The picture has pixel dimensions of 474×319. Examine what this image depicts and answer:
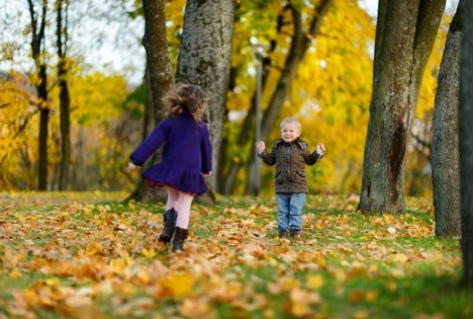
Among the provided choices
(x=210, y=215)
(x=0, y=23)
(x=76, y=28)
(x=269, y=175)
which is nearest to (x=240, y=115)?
(x=269, y=175)

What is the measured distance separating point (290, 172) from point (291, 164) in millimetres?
106

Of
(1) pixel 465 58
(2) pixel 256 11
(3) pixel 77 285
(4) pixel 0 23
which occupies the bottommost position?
(3) pixel 77 285

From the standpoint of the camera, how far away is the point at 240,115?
122 feet

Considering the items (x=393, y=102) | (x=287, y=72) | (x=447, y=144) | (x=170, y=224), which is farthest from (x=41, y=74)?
(x=170, y=224)

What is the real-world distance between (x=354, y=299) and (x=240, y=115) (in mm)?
32095

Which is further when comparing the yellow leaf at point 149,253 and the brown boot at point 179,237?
the brown boot at point 179,237

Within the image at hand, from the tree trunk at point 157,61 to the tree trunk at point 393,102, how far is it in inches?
167

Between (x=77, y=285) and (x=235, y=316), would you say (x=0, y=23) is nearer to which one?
(x=77, y=285)

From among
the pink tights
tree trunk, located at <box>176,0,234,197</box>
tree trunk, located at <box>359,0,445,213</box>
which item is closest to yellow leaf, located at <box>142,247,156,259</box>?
the pink tights

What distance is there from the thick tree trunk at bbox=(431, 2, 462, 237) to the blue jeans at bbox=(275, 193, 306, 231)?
1846 mm

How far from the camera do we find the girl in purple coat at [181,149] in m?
8.10

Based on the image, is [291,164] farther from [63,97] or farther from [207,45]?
[63,97]

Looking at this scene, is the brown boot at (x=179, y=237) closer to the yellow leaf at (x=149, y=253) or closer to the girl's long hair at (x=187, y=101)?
the yellow leaf at (x=149, y=253)

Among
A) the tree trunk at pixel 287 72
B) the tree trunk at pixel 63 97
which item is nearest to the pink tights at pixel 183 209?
the tree trunk at pixel 287 72
